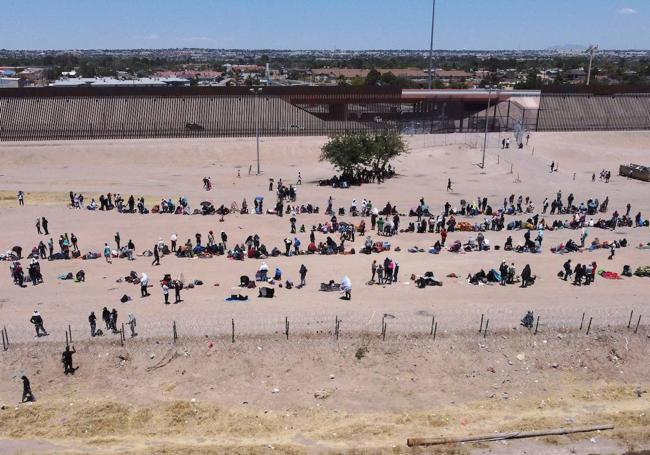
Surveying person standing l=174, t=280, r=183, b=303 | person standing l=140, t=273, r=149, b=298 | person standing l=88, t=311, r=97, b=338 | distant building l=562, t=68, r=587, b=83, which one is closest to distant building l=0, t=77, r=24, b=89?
person standing l=140, t=273, r=149, b=298

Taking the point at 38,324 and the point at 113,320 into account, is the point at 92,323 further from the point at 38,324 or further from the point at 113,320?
the point at 38,324

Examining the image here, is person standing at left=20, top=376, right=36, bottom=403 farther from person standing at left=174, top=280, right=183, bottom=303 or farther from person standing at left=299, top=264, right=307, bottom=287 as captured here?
person standing at left=299, top=264, right=307, bottom=287

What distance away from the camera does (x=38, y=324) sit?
1864cm

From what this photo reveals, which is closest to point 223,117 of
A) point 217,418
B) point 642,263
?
point 642,263

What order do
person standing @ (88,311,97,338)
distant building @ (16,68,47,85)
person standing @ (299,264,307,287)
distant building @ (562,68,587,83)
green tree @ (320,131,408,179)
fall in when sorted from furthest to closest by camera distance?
distant building @ (562,68,587,83) < distant building @ (16,68,47,85) < green tree @ (320,131,408,179) < person standing @ (299,264,307,287) < person standing @ (88,311,97,338)

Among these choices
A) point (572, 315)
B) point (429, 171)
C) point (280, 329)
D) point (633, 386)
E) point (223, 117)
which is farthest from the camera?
point (223, 117)

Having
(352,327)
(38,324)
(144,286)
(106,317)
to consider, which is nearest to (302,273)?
(352,327)

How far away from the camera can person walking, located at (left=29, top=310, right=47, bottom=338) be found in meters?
18.6

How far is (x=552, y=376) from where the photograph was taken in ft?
60.3

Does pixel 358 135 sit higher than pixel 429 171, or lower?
higher

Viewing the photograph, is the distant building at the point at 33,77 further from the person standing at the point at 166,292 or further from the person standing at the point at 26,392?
the person standing at the point at 26,392

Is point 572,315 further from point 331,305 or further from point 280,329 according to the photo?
point 280,329

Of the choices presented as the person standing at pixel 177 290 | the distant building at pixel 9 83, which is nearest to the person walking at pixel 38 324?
the person standing at pixel 177 290

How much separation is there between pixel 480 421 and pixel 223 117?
2231 inches
